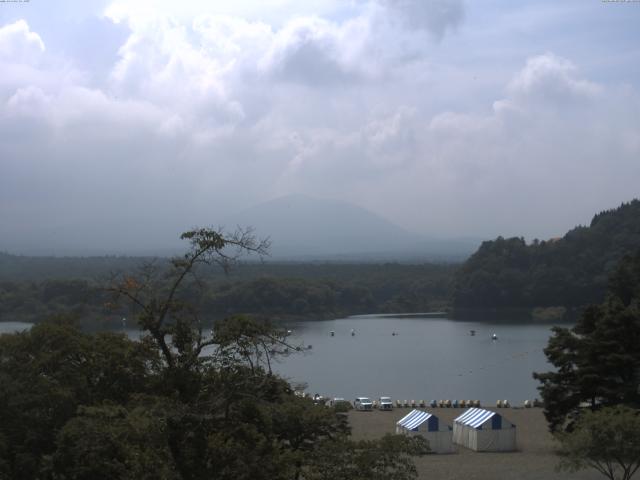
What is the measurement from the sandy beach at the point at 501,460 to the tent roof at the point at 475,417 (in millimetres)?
445

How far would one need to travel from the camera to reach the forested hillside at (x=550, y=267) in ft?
159

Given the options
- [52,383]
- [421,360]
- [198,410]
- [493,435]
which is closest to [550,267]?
[421,360]

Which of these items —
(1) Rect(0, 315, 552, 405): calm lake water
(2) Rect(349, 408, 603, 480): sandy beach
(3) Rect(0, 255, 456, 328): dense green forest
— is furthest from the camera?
(3) Rect(0, 255, 456, 328): dense green forest

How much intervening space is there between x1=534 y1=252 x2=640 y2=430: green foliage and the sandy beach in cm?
66

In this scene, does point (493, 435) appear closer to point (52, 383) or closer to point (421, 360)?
point (52, 383)

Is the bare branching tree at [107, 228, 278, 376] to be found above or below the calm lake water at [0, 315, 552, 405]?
above

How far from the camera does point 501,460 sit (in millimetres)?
12992

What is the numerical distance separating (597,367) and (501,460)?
1.98 meters

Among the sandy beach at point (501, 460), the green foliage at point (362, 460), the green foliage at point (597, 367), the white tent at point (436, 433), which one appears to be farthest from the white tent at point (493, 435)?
the green foliage at point (362, 460)

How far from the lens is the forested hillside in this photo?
1907 inches

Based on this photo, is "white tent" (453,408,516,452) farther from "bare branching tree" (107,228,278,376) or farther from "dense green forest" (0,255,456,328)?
"dense green forest" (0,255,456,328)

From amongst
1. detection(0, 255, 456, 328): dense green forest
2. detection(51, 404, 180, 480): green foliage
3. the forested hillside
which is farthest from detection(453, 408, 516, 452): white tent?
the forested hillside

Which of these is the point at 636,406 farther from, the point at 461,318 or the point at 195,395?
the point at 461,318

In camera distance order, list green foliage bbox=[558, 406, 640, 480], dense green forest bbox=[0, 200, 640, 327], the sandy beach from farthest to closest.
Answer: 1. dense green forest bbox=[0, 200, 640, 327]
2. the sandy beach
3. green foliage bbox=[558, 406, 640, 480]
